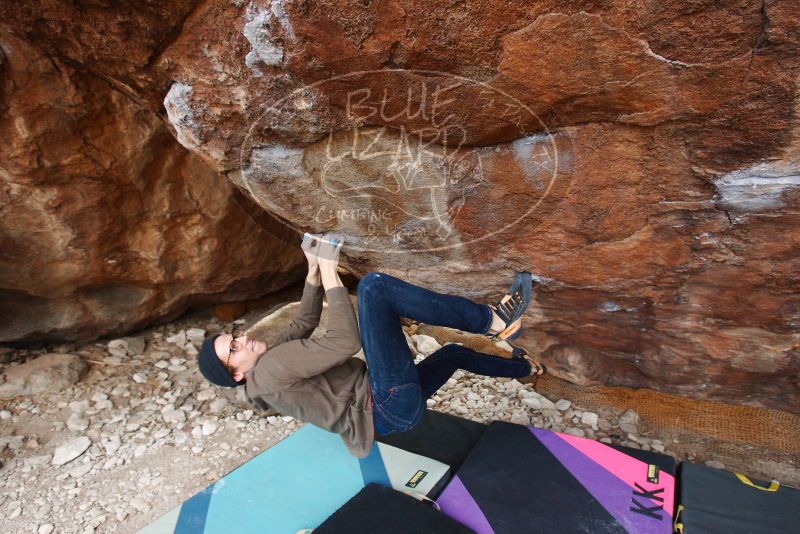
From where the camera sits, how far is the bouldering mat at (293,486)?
2100 mm

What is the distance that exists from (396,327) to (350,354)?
0.20 m

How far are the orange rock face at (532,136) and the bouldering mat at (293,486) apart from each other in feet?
2.88

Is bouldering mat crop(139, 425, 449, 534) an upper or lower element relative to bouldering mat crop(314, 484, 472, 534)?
lower

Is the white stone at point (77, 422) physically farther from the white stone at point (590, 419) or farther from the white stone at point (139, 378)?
the white stone at point (590, 419)

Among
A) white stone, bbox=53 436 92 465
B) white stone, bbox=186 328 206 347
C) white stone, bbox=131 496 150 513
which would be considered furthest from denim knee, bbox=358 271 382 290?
white stone, bbox=186 328 206 347

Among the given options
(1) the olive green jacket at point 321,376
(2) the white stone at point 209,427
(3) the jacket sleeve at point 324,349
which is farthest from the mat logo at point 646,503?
(2) the white stone at point 209,427

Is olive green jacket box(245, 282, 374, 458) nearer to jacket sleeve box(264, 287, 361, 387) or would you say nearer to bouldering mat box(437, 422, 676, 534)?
jacket sleeve box(264, 287, 361, 387)

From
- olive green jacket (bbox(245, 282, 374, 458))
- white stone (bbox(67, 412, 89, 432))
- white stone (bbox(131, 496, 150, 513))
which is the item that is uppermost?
olive green jacket (bbox(245, 282, 374, 458))

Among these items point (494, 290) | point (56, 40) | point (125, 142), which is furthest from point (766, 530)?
point (125, 142)

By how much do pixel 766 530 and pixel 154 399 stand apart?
3040mm

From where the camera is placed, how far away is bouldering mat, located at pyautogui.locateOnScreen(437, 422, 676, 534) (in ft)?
6.41

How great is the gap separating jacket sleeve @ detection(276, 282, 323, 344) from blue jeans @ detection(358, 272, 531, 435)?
0.34 metres

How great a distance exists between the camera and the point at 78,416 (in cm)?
295

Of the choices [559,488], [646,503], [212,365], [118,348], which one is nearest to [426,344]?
[559,488]
